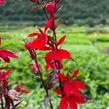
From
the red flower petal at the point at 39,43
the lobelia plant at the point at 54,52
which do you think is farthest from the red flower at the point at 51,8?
the red flower petal at the point at 39,43

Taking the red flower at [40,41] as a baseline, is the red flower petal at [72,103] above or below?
below

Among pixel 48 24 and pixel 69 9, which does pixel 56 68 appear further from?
pixel 69 9

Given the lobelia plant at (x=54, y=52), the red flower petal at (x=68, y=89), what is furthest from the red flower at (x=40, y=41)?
the red flower petal at (x=68, y=89)

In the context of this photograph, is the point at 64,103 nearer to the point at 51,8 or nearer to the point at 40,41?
the point at 40,41

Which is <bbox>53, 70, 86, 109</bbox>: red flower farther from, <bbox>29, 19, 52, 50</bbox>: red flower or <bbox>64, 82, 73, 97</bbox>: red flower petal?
<bbox>29, 19, 52, 50</bbox>: red flower

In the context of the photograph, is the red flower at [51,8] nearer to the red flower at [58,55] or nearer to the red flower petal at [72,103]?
the red flower at [58,55]

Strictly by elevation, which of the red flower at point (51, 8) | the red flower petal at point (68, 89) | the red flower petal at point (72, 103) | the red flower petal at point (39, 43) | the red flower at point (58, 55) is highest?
the red flower at point (51, 8)

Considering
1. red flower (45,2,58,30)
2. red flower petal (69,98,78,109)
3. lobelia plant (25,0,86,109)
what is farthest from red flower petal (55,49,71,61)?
red flower petal (69,98,78,109)

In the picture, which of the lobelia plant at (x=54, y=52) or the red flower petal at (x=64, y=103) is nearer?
the lobelia plant at (x=54, y=52)

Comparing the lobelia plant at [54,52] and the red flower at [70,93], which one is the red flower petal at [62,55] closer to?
the lobelia plant at [54,52]

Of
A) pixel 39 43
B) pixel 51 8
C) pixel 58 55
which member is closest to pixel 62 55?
pixel 58 55

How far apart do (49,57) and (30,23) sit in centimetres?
4724

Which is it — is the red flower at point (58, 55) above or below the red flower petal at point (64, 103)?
above

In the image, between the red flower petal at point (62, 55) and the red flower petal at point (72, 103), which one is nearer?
the red flower petal at point (62, 55)
